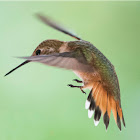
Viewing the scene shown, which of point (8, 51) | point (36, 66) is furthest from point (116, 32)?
point (8, 51)

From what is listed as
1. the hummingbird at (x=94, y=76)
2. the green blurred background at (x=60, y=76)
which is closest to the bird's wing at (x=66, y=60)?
the hummingbird at (x=94, y=76)

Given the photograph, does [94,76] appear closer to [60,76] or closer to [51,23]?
[51,23]

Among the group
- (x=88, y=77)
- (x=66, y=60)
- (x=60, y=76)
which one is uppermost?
(x=66, y=60)

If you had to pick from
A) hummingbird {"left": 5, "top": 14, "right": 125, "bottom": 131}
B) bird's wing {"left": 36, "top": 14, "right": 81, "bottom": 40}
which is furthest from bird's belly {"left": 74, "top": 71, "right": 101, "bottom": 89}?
bird's wing {"left": 36, "top": 14, "right": 81, "bottom": 40}

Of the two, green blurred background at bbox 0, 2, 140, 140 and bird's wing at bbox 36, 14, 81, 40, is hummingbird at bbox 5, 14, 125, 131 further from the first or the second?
green blurred background at bbox 0, 2, 140, 140

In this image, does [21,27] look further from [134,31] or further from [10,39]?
[134,31]

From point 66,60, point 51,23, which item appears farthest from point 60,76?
point 66,60
